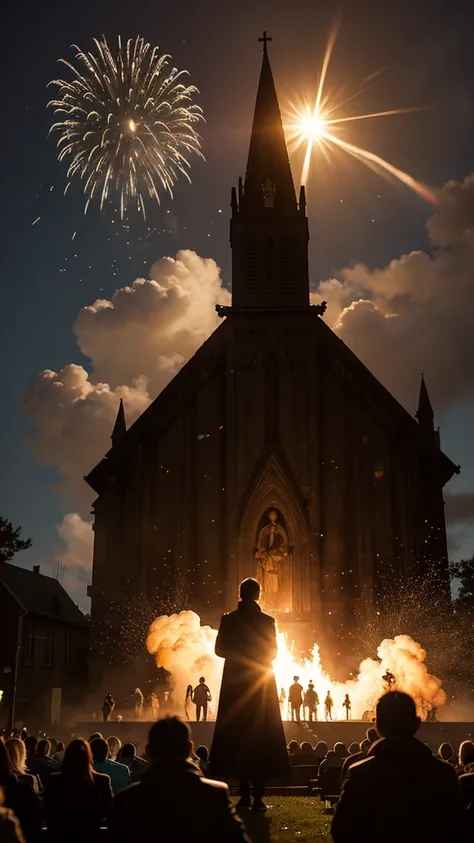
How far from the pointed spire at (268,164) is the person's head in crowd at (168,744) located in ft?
119

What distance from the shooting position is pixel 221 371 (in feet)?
118

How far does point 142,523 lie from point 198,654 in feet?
19.3

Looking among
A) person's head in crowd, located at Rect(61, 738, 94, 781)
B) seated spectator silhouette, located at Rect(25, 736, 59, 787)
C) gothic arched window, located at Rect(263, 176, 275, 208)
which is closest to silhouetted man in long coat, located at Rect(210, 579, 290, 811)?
person's head in crowd, located at Rect(61, 738, 94, 781)

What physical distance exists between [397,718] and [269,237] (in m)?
35.1

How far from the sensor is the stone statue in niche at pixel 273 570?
107 feet

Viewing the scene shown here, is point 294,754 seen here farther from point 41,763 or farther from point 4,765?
point 4,765

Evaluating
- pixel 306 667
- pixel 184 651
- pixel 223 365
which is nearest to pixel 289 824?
pixel 184 651

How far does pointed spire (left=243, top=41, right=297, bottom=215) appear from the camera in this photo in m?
39.1

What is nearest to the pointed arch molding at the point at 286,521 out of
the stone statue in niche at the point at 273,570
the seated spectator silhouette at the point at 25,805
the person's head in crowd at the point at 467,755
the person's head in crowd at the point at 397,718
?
the stone statue in niche at the point at 273,570

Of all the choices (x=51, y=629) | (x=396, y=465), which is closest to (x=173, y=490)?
(x=396, y=465)

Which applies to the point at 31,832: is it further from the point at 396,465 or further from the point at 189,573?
the point at 396,465

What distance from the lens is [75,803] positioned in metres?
6.24

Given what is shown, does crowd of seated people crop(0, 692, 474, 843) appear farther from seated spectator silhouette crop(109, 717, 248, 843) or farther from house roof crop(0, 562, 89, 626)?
house roof crop(0, 562, 89, 626)

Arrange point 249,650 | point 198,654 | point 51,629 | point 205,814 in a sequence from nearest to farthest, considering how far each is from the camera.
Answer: point 205,814 → point 249,650 → point 198,654 → point 51,629
